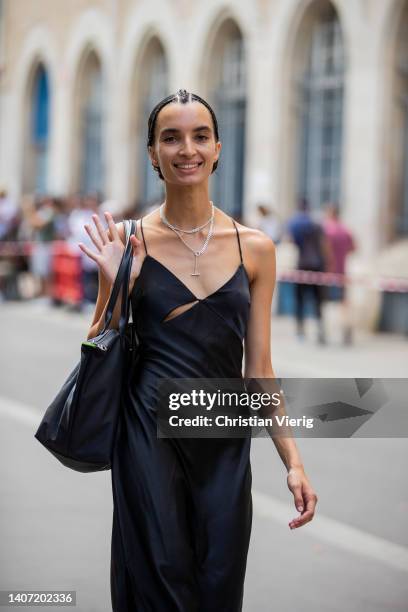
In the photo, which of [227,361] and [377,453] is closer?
[227,361]

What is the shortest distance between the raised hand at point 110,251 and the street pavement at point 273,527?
78.7 inches

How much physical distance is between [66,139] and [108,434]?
25.2m

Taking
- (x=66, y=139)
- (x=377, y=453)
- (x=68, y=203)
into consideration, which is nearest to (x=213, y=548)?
(x=377, y=453)

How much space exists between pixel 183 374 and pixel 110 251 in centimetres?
36

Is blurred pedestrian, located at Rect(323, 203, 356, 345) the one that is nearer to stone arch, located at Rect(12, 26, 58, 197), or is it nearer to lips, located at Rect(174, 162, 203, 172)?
lips, located at Rect(174, 162, 203, 172)

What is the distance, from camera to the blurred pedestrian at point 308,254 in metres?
15.9

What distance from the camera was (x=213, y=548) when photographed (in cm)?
325

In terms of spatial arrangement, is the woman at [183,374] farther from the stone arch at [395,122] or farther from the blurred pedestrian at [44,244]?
the blurred pedestrian at [44,244]

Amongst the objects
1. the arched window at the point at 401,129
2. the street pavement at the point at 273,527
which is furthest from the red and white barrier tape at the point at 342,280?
the street pavement at the point at 273,527

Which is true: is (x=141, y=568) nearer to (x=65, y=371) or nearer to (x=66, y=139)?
(x=65, y=371)

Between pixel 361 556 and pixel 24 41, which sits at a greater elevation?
pixel 24 41

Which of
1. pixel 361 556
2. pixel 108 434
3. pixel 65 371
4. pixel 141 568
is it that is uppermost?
pixel 108 434

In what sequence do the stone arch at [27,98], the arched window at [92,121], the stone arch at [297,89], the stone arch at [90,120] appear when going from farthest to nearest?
the stone arch at [27,98] → the arched window at [92,121] → the stone arch at [90,120] → the stone arch at [297,89]

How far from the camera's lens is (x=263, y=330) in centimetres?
344
